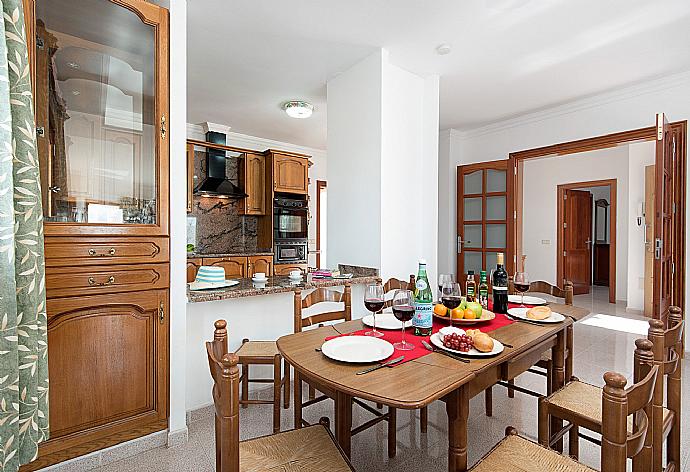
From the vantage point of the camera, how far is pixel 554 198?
24.2 ft

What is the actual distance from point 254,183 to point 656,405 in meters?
5.20

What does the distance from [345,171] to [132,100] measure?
6.17 feet

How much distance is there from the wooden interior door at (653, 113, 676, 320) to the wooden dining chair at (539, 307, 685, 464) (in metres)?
2.12

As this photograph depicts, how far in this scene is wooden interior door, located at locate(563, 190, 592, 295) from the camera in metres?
7.38

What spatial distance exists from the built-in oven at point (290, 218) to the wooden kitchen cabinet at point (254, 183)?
294 millimetres

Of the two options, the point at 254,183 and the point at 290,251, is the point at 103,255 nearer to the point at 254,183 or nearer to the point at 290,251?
the point at 290,251

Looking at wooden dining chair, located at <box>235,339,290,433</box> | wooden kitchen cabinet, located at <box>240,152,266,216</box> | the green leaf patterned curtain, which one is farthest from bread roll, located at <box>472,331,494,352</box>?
wooden kitchen cabinet, located at <box>240,152,266,216</box>

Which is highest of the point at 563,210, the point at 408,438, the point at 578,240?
the point at 563,210

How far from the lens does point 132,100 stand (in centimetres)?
211

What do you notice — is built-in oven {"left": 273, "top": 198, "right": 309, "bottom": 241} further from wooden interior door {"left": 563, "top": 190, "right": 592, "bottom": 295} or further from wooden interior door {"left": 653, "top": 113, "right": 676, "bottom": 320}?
wooden interior door {"left": 563, "top": 190, "right": 592, "bottom": 295}

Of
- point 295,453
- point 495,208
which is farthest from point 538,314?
point 495,208

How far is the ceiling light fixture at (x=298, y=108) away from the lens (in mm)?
4365

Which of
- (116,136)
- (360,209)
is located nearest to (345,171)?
(360,209)

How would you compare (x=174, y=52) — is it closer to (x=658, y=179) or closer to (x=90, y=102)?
(x=90, y=102)
